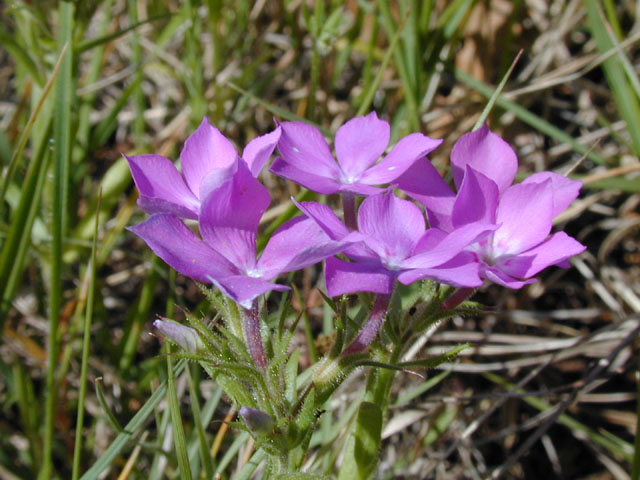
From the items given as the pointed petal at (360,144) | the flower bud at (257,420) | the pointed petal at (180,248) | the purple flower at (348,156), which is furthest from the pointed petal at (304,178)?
the flower bud at (257,420)

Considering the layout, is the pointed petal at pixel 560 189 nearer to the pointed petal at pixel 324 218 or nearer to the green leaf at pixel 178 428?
the pointed petal at pixel 324 218

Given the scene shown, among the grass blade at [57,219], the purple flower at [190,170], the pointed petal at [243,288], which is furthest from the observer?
the grass blade at [57,219]

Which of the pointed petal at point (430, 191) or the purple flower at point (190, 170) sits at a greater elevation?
the purple flower at point (190, 170)

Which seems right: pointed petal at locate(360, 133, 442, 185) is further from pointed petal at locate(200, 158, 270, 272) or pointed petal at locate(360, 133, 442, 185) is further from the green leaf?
the green leaf

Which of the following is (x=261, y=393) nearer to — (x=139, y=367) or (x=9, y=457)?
(x=139, y=367)

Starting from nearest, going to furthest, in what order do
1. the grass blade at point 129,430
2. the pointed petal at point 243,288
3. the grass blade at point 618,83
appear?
the pointed petal at point 243,288
the grass blade at point 129,430
the grass blade at point 618,83

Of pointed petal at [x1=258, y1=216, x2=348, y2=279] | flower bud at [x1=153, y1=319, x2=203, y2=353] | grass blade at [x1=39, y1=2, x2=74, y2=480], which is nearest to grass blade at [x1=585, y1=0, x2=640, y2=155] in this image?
pointed petal at [x1=258, y1=216, x2=348, y2=279]

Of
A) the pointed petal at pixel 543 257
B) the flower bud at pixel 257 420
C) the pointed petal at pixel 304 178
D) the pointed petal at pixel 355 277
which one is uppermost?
the pointed petal at pixel 304 178

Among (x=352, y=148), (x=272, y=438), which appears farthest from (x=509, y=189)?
(x=272, y=438)
